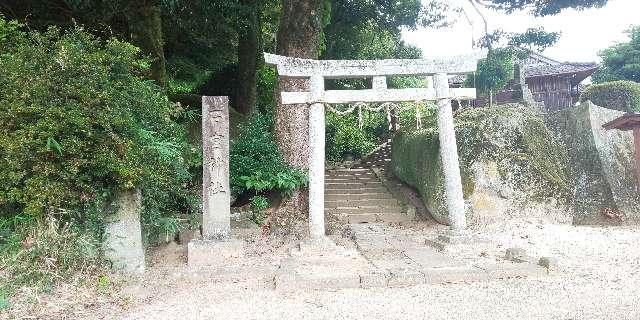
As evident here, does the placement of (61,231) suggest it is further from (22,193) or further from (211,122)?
(211,122)

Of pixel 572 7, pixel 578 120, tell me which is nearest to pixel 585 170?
pixel 578 120

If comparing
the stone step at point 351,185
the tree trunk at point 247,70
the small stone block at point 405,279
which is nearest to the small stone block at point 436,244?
the small stone block at point 405,279

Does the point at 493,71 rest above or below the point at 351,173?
above

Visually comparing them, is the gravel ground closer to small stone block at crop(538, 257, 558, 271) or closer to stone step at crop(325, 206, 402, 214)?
small stone block at crop(538, 257, 558, 271)

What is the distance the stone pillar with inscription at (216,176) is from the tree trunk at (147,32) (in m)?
3.02

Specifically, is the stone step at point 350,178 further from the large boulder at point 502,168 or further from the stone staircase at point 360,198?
the large boulder at point 502,168

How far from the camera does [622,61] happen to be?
83.3ft

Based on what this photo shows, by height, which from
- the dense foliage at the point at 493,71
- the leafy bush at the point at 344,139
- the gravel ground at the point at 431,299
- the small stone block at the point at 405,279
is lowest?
the gravel ground at the point at 431,299

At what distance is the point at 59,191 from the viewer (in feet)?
17.0

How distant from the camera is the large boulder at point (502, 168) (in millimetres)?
9734

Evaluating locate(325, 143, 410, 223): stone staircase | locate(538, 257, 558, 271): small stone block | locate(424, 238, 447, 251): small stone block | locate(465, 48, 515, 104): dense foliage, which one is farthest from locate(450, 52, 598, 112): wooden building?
locate(538, 257, 558, 271): small stone block

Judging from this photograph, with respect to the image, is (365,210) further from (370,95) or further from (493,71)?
(493,71)

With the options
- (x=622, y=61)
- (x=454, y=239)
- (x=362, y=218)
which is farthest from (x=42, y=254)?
(x=622, y=61)

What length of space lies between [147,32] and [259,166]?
12.7 ft
